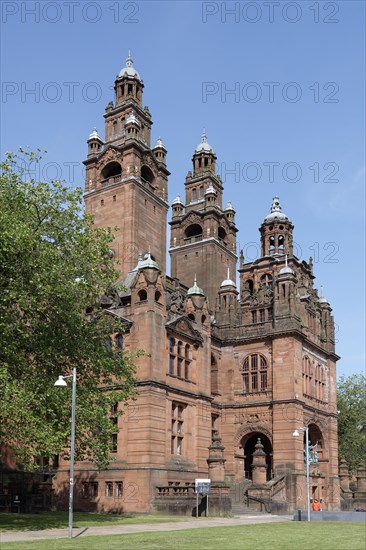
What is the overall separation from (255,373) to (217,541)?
116 feet

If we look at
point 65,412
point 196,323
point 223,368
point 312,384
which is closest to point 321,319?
point 312,384

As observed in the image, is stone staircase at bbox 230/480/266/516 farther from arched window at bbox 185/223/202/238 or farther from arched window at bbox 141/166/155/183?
arched window at bbox 141/166/155/183

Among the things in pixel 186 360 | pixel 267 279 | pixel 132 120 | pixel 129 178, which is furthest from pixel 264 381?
pixel 132 120

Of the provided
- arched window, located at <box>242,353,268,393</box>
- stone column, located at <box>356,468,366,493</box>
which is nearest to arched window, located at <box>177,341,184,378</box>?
arched window, located at <box>242,353,268,393</box>

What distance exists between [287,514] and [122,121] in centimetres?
3966

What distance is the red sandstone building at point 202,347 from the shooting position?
46.0 metres

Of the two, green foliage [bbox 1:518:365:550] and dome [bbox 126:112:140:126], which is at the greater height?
dome [bbox 126:112:140:126]

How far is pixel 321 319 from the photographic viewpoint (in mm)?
64812

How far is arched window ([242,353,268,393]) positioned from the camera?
57875 millimetres

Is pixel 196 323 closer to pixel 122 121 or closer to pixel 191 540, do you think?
pixel 122 121

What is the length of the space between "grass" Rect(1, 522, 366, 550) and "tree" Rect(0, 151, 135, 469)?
6.17 m

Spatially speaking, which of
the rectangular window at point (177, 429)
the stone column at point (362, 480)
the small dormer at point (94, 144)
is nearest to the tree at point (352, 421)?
the stone column at point (362, 480)

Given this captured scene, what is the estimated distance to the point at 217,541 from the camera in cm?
2366

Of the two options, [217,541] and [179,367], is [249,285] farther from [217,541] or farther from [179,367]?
[217,541]
